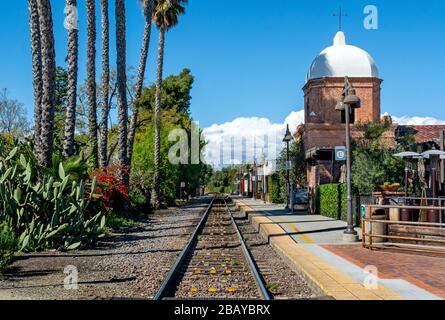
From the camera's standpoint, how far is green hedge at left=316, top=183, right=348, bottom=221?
985 inches

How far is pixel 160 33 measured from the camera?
42.3 meters

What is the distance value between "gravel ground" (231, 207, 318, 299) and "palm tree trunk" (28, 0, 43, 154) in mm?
8293

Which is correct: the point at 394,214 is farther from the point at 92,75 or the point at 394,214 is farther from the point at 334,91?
the point at 334,91

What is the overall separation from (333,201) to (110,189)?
10.1m

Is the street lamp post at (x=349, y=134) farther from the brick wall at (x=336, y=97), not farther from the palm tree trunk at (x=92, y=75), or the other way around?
the brick wall at (x=336, y=97)

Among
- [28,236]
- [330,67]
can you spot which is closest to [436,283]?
[28,236]

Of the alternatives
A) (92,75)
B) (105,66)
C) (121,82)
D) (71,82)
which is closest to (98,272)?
(71,82)

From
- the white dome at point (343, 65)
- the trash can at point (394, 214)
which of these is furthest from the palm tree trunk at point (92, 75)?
the white dome at point (343, 65)

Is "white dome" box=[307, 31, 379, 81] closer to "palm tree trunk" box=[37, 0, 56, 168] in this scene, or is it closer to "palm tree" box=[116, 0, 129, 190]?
"palm tree" box=[116, 0, 129, 190]

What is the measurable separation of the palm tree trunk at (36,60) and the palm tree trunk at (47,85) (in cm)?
77

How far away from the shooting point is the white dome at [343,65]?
152 ft
